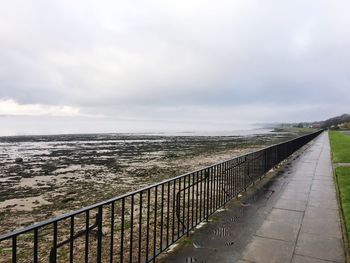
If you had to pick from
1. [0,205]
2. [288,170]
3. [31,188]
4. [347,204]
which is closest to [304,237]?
[347,204]

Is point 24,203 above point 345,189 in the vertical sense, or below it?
below

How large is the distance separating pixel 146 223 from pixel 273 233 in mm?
3066

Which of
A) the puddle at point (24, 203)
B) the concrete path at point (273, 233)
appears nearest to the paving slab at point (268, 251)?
the concrete path at point (273, 233)

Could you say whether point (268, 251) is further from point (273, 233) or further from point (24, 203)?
point (24, 203)

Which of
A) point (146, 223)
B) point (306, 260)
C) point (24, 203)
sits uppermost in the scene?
point (306, 260)

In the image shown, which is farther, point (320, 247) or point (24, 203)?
point (24, 203)

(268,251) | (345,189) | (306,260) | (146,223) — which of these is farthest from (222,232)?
(345,189)

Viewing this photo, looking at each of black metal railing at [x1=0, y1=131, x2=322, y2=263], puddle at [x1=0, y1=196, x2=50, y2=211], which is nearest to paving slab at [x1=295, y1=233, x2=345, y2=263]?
black metal railing at [x1=0, y1=131, x2=322, y2=263]

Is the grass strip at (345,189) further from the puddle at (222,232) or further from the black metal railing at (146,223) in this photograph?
the black metal railing at (146,223)

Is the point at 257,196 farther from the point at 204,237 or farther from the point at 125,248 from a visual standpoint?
the point at 125,248

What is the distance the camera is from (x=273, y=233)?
572 centimetres

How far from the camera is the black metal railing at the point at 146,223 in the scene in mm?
4738

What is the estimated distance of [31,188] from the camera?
1644 centimetres

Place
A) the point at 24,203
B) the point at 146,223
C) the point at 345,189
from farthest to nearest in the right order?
the point at 24,203, the point at 345,189, the point at 146,223
